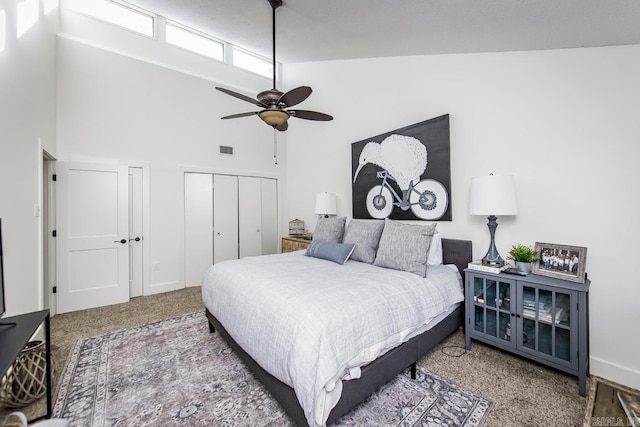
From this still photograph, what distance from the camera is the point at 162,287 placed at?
Result: 4.15m

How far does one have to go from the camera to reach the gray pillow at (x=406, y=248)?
2312 mm

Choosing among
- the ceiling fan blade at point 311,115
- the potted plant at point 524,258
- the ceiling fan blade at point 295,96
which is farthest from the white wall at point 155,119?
the potted plant at point 524,258

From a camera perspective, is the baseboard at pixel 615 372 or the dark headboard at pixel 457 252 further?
the dark headboard at pixel 457 252

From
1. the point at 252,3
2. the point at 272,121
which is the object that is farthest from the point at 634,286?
the point at 252,3

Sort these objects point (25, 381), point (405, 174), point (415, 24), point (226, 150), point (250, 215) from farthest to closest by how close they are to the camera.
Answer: point (250, 215)
point (226, 150)
point (405, 174)
point (415, 24)
point (25, 381)

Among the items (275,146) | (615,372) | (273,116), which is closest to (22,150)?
(273,116)

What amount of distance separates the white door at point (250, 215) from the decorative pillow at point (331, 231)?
1984 mm

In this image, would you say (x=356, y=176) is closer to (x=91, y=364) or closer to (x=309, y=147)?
(x=309, y=147)

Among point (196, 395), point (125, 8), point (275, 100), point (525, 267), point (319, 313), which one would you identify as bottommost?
point (196, 395)

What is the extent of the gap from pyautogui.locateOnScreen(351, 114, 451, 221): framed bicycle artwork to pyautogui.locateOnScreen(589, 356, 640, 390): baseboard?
1.58m

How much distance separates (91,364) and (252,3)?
11.3 ft

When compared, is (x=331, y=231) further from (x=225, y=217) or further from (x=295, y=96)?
(x=225, y=217)

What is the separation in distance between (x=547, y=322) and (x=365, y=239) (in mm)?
1611

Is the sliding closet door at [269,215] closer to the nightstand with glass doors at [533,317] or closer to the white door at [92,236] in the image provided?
the white door at [92,236]
